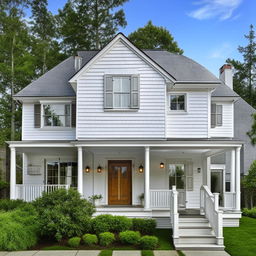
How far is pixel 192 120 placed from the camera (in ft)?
51.5

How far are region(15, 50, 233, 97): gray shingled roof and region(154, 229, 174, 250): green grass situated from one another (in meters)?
7.10

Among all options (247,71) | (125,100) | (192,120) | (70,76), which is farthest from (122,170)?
(247,71)

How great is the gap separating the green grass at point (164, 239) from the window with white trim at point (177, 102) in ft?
18.7

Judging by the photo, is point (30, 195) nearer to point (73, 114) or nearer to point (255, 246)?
point (73, 114)

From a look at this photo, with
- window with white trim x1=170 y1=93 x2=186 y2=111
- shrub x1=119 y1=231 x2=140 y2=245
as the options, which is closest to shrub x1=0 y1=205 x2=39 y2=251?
shrub x1=119 y1=231 x2=140 y2=245

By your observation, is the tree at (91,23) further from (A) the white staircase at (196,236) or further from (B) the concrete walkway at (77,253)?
(B) the concrete walkway at (77,253)

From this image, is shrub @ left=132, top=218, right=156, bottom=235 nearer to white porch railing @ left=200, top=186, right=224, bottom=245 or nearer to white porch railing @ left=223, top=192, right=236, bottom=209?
white porch railing @ left=200, top=186, right=224, bottom=245

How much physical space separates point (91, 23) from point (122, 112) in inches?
657

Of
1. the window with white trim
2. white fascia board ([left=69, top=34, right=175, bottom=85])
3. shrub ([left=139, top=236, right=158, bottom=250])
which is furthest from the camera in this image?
the window with white trim

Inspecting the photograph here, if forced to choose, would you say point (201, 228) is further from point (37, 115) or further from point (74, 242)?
point (37, 115)

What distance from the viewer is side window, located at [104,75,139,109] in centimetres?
1434

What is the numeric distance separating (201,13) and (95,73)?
10139 millimetres

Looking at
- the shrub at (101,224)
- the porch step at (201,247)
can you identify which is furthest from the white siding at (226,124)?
the shrub at (101,224)

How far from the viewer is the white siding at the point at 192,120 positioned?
15.6m
